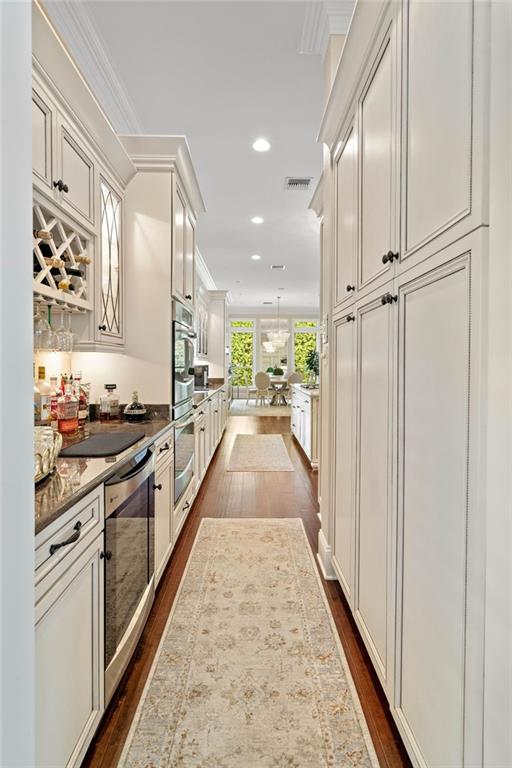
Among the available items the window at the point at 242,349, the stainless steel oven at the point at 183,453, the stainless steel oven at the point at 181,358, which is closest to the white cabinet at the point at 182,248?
the stainless steel oven at the point at 181,358

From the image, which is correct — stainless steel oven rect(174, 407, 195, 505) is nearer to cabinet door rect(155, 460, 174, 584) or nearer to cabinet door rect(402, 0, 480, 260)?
cabinet door rect(155, 460, 174, 584)

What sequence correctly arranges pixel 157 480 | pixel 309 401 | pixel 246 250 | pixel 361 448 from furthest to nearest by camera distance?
pixel 246 250
pixel 309 401
pixel 157 480
pixel 361 448

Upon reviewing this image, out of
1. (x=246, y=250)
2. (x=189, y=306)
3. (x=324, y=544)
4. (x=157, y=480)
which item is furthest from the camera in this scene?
(x=246, y=250)

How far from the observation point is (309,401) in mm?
5070

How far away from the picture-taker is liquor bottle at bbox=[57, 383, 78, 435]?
1.99 m

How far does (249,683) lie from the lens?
1.56 metres

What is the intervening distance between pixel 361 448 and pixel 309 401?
3.36 meters

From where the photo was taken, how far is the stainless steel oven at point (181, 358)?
2.57 meters

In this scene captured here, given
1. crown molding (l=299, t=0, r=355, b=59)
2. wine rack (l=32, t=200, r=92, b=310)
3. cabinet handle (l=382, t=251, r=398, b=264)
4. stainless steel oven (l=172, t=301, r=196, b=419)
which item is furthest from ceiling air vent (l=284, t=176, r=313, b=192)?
cabinet handle (l=382, t=251, r=398, b=264)

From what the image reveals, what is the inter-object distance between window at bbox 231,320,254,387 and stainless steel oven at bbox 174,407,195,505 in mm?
9970
